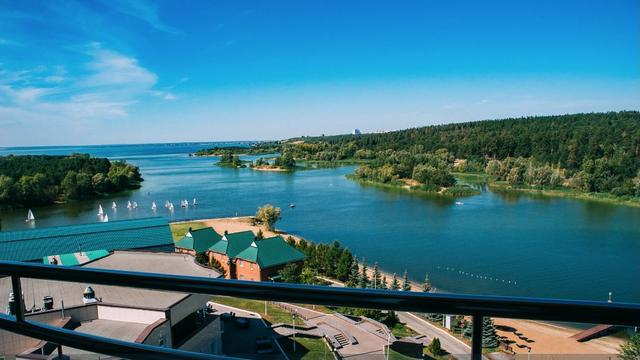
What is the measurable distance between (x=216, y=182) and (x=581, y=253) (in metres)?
23.2

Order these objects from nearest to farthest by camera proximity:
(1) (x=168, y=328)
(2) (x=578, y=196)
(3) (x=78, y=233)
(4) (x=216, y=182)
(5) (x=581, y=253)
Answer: (1) (x=168, y=328) → (3) (x=78, y=233) → (5) (x=581, y=253) → (2) (x=578, y=196) → (4) (x=216, y=182)

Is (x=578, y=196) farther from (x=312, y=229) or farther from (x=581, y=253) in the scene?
(x=312, y=229)

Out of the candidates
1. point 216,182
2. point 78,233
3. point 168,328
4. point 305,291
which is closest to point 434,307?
point 305,291

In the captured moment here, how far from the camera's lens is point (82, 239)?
332 inches

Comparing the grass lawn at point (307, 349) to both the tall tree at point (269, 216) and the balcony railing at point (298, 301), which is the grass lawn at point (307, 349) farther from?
the tall tree at point (269, 216)

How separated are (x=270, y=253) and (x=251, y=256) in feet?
1.42

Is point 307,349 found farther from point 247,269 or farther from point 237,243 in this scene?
point 237,243

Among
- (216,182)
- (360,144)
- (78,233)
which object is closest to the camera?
(78,233)

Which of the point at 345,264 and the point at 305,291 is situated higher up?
the point at 305,291

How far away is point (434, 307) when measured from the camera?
19.3 inches

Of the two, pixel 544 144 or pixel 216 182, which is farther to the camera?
pixel 544 144

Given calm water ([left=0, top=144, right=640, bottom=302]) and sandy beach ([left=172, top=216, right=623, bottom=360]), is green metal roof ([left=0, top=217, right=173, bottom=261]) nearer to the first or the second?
calm water ([left=0, top=144, right=640, bottom=302])

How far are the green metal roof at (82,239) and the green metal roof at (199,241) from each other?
3.28ft

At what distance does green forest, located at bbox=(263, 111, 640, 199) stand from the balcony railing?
23637 mm
